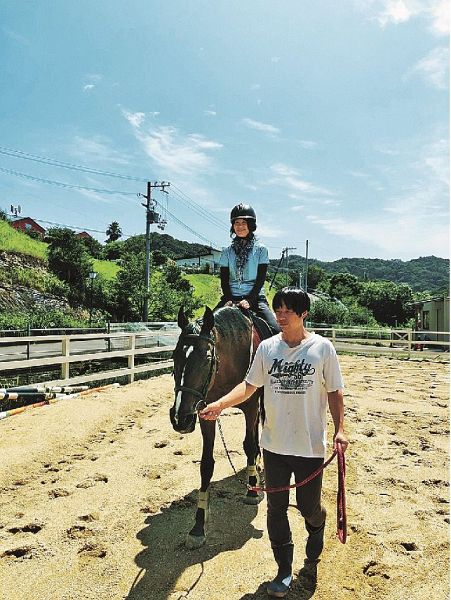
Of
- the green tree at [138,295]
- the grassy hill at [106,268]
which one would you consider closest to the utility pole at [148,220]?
the green tree at [138,295]

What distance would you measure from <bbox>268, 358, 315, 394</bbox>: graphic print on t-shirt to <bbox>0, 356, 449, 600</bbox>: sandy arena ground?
1234 millimetres

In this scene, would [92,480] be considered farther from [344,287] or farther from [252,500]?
[344,287]

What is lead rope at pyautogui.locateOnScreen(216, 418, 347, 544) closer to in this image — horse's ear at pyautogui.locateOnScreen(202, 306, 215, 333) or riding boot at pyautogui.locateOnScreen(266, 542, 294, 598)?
riding boot at pyautogui.locateOnScreen(266, 542, 294, 598)

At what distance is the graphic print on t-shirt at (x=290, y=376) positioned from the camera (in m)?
2.44

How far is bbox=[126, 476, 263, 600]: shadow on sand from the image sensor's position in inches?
104

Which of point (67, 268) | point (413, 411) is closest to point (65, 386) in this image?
point (413, 411)

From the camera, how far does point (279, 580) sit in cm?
249

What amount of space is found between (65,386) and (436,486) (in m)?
6.45

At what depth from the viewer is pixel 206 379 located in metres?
3.01

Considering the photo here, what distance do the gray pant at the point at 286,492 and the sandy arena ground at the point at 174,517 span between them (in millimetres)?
405

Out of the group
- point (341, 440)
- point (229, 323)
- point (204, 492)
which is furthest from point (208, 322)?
point (204, 492)

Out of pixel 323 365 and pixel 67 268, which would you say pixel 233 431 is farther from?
pixel 67 268

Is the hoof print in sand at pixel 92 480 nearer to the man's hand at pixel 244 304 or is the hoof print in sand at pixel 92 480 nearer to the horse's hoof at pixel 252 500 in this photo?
the horse's hoof at pixel 252 500

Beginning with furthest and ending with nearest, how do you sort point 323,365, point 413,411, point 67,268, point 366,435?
point 67,268
point 413,411
point 366,435
point 323,365
